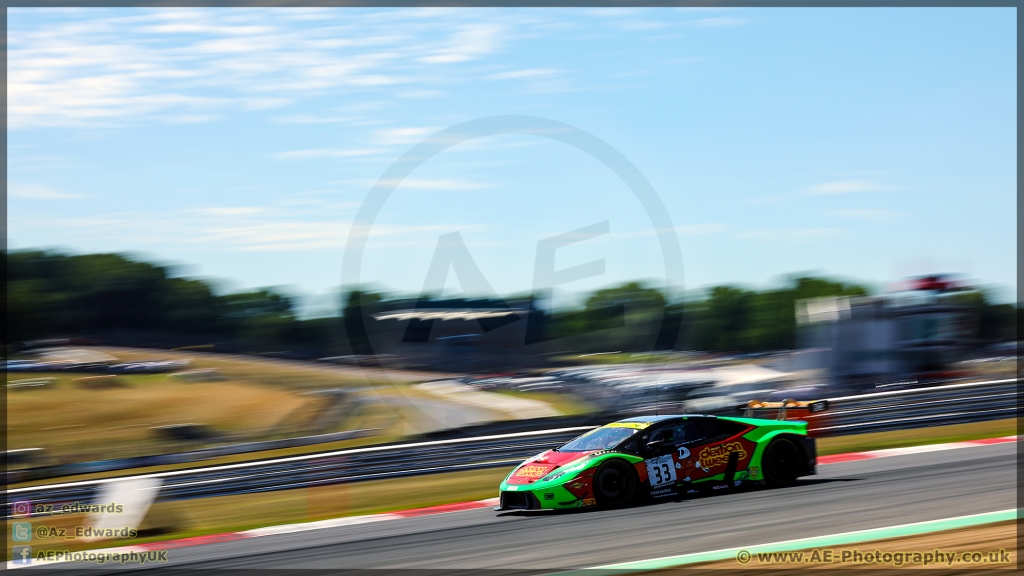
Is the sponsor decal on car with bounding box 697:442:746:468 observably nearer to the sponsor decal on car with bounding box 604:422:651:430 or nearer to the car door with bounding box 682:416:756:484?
the car door with bounding box 682:416:756:484

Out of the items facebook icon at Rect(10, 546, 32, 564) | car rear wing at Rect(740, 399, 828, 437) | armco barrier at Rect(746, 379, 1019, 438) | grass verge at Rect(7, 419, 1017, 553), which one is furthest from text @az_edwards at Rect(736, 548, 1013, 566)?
armco barrier at Rect(746, 379, 1019, 438)

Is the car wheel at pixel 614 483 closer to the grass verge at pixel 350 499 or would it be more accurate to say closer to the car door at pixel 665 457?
the car door at pixel 665 457

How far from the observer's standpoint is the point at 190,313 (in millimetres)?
36594

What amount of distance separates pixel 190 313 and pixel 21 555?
28.3m

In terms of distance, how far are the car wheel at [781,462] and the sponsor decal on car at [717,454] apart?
1.44 ft

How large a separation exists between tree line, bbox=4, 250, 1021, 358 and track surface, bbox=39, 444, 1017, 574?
18467 mm

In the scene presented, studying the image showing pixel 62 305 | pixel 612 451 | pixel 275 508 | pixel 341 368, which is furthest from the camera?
pixel 62 305

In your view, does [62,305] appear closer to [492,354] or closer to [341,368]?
[341,368]

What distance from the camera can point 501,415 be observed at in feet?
74.0

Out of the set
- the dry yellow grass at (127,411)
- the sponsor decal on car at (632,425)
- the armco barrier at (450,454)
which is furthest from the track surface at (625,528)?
the dry yellow grass at (127,411)

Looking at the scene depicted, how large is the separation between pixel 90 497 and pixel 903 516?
12.1 m

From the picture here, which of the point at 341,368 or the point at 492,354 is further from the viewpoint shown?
the point at 341,368

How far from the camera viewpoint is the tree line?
102 ft

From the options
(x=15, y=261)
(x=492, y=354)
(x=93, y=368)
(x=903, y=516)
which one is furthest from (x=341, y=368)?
(x=903, y=516)
